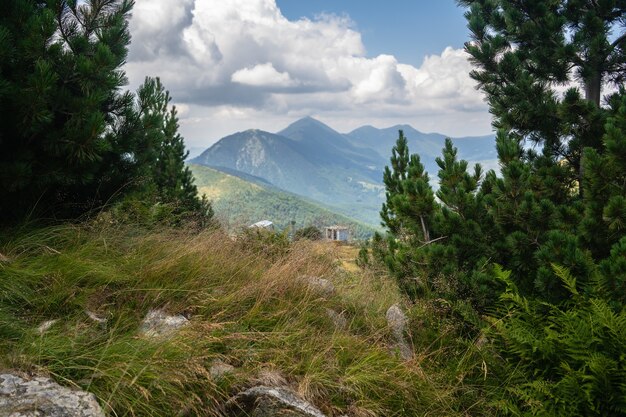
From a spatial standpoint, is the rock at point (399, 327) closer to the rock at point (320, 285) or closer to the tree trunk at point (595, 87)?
the rock at point (320, 285)

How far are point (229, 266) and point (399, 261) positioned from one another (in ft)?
7.55

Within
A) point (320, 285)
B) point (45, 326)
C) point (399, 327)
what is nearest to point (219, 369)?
point (45, 326)

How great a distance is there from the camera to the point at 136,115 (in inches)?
248

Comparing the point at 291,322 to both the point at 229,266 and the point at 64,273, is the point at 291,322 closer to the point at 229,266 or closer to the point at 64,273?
the point at 229,266

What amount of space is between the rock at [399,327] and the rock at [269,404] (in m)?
1.61

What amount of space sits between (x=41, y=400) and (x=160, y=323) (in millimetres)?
1369

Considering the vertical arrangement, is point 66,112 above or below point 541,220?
above

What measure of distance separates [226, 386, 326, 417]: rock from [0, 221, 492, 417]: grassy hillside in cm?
13

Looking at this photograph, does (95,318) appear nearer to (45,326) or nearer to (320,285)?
(45,326)

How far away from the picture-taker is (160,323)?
13.0ft

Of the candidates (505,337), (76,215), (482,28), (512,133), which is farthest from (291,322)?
(482,28)

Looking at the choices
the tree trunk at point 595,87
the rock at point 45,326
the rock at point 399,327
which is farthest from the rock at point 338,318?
the tree trunk at point 595,87

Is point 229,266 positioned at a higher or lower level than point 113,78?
lower

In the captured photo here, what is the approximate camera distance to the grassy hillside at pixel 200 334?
10.2 ft
